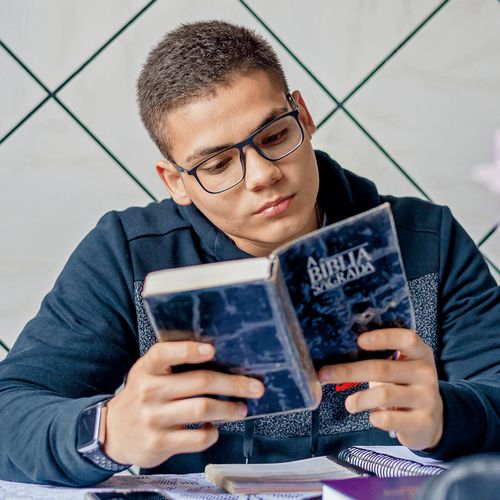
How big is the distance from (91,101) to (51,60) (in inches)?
3.4

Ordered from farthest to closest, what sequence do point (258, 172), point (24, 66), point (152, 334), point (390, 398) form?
point (24, 66) → point (152, 334) → point (258, 172) → point (390, 398)

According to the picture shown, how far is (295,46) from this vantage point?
1.43 meters

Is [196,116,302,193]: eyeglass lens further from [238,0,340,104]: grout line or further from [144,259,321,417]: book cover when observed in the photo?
[238,0,340,104]: grout line

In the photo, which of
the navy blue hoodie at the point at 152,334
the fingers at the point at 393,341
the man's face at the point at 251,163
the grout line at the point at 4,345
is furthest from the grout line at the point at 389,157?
the fingers at the point at 393,341

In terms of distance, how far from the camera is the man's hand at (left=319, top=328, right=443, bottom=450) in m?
0.72

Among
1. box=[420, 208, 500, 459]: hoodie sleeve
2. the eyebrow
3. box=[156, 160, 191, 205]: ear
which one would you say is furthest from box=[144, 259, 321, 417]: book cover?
box=[156, 160, 191, 205]: ear

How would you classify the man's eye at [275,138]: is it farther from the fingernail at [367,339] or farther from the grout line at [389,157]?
the grout line at [389,157]

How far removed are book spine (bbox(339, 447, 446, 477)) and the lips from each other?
26cm

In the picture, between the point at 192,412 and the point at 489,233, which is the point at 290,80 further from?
the point at 192,412

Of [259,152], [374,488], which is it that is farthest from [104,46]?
[374,488]

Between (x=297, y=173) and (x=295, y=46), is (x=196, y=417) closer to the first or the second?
(x=297, y=173)

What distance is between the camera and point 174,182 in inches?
43.8

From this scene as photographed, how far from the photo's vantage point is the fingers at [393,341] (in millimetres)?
704

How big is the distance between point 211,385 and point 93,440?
0.16 meters
